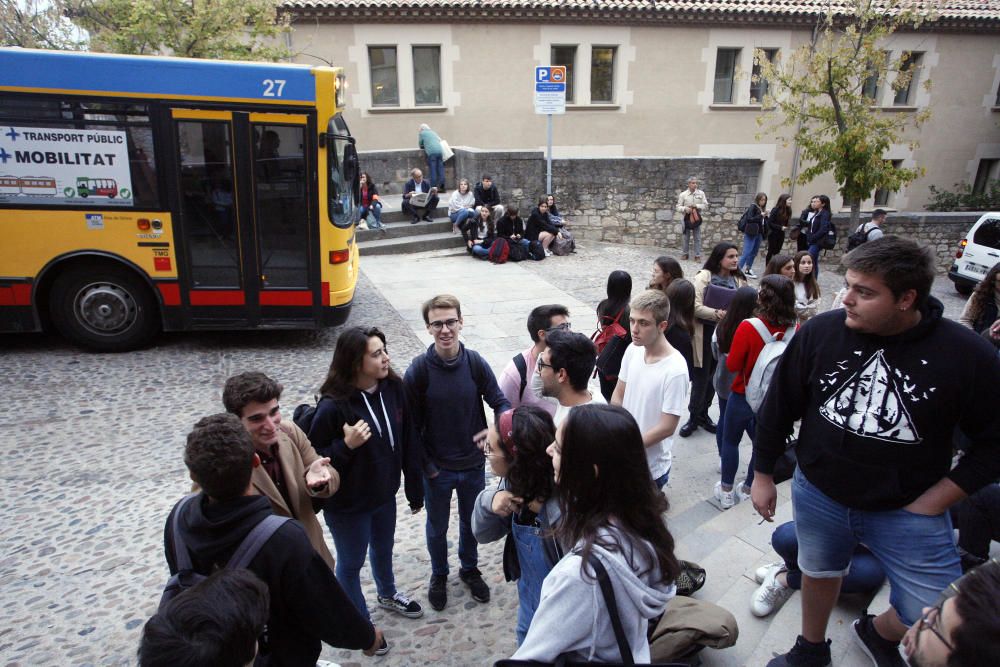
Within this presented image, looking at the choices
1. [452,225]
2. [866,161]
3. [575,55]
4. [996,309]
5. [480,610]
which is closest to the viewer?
[480,610]

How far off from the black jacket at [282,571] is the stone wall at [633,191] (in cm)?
1334

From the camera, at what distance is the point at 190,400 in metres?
6.35

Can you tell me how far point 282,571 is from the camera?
6.48 ft

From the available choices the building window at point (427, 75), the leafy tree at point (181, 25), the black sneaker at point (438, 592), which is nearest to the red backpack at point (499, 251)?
the leafy tree at point (181, 25)

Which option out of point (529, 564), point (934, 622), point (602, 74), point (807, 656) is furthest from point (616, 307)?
point (602, 74)

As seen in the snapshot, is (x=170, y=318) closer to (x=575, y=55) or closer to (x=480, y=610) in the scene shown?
(x=480, y=610)

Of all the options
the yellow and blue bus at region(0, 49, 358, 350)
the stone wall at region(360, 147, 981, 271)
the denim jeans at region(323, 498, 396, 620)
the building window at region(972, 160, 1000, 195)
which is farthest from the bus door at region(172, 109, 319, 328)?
the building window at region(972, 160, 1000, 195)

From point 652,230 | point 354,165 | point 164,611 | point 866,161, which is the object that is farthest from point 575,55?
point 164,611

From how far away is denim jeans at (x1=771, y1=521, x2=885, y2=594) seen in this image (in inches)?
117

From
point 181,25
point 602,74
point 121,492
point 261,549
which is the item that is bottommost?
point 121,492

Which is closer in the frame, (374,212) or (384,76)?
(374,212)

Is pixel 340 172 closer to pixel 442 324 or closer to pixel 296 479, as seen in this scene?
Result: pixel 442 324

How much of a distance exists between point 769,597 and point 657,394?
1.11m

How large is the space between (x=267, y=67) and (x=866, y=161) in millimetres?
12060
